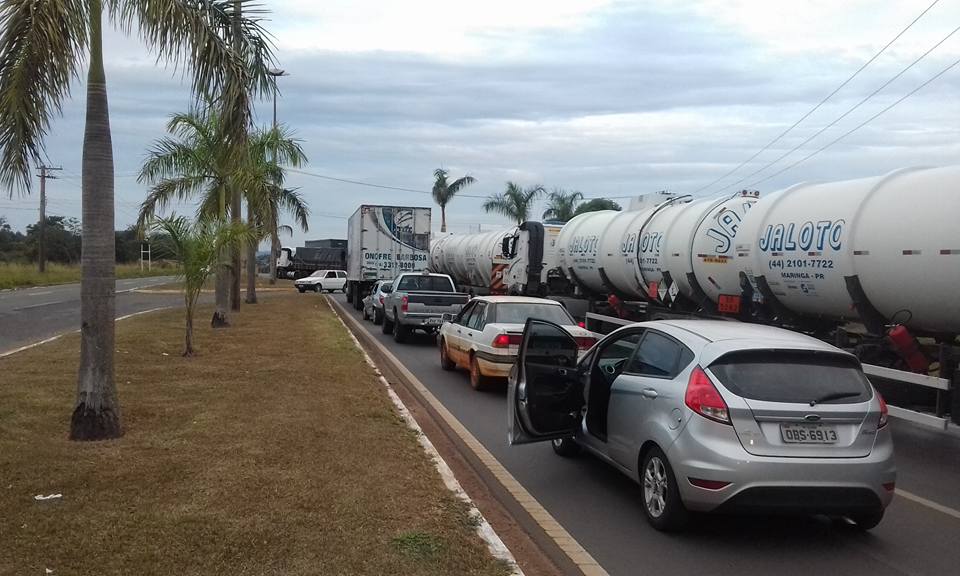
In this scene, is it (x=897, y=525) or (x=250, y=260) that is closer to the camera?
(x=897, y=525)

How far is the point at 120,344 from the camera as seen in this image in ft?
55.2

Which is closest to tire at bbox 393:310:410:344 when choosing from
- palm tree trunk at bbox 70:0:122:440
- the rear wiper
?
palm tree trunk at bbox 70:0:122:440

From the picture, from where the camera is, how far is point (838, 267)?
1120 cm

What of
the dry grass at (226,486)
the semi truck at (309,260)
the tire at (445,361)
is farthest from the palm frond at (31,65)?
the semi truck at (309,260)

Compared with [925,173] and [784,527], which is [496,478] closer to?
[784,527]

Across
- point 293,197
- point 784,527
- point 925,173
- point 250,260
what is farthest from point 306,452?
point 293,197

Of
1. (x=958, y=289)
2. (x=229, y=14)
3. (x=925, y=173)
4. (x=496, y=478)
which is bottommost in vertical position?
(x=496, y=478)

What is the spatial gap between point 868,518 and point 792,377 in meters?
1.20

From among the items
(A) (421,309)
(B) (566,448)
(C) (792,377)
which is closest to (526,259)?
(A) (421,309)

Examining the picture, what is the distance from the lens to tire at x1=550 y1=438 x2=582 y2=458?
8875mm

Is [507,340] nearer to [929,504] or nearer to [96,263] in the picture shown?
[96,263]

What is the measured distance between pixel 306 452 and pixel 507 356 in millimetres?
5435

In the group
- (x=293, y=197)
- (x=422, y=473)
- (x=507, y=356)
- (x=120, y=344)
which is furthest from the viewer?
(x=293, y=197)

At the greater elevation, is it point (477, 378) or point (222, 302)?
point (222, 302)
